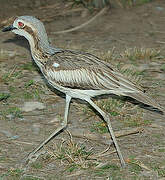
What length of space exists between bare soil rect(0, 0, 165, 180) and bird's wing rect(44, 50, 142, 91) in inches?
22.0

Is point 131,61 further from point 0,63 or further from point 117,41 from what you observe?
point 0,63

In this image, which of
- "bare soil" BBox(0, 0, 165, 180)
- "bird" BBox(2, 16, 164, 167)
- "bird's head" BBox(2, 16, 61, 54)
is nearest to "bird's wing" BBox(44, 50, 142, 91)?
"bird" BBox(2, 16, 164, 167)

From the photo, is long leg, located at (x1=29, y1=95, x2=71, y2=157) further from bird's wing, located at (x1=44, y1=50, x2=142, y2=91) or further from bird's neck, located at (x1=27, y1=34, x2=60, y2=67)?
bird's neck, located at (x1=27, y1=34, x2=60, y2=67)

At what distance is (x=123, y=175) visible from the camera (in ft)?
14.3

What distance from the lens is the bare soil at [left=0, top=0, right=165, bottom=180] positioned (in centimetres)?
446

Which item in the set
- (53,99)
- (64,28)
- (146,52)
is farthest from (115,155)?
(64,28)

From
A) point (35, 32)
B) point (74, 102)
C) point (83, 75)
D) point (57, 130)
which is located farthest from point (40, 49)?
point (74, 102)

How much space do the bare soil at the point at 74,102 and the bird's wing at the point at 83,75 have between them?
1.83 feet

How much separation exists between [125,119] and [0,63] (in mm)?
2220

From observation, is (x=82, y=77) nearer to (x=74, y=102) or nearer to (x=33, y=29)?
(x=33, y=29)

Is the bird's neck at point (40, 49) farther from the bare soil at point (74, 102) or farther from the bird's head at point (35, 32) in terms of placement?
the bare soil at point (74, 102)

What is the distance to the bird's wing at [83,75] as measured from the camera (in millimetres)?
4746

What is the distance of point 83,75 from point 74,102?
1057mm

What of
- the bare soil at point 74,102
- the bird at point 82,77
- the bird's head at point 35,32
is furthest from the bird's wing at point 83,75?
the bare soil at point 74,102
